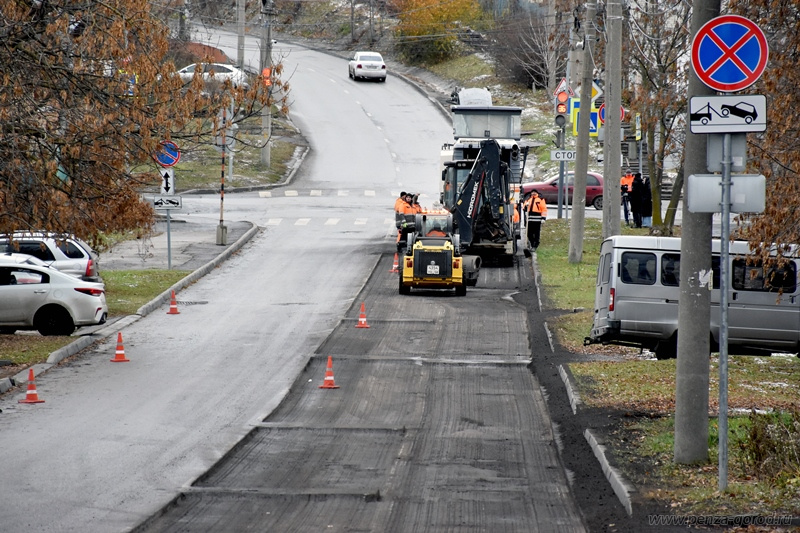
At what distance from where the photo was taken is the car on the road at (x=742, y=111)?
973 centimetres

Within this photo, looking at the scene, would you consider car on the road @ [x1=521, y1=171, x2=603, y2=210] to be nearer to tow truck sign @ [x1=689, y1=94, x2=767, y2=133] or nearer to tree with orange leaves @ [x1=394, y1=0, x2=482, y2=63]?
tree with orange leaves @ [x1=394, y1=0, x2=482, y2=63]

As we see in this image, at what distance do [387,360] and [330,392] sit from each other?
2.56 m

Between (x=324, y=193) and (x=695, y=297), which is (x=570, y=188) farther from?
(x=695, y=297)

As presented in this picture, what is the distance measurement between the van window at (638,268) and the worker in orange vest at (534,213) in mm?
14055

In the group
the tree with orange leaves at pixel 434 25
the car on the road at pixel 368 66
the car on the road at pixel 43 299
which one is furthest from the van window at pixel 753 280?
the tree with orange leaves at pixel 434 25

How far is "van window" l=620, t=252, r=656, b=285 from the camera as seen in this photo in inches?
757

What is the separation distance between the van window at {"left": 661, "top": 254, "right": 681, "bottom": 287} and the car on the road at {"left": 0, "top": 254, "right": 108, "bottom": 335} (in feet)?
36.5

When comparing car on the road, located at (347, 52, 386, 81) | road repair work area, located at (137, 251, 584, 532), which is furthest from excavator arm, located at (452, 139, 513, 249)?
car on the road, located at (347, 52, 386, 81)

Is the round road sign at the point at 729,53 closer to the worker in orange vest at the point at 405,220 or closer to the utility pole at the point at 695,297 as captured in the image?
the utility pole at the point at 695,297

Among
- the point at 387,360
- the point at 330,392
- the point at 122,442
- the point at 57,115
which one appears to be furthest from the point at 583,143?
the point at 122,442

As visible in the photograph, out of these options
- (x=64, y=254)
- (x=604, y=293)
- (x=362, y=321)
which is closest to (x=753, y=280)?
(x=604, y=293)

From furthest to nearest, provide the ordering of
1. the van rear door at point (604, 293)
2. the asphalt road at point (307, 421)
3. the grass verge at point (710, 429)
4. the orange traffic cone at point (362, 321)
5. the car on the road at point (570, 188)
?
the car on the road at point (570, 188) < the orange traffic cone at point (362, 321) < the van rear door at point (604, 293) < the asphalt road at point (307, 421) < the grass verge at point (710, 429)

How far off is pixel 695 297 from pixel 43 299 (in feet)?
47.1

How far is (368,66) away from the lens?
236 ft
